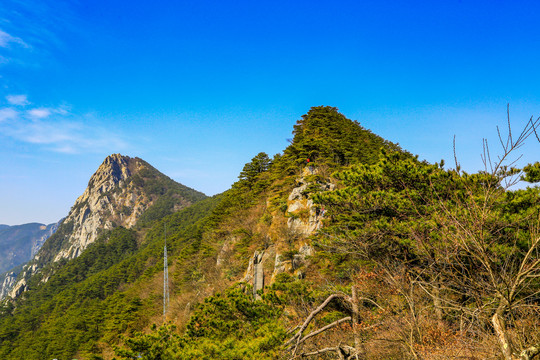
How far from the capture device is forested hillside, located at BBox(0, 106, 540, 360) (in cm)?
Answer: 332

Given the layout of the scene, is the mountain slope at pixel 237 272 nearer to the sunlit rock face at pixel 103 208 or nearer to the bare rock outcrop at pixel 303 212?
the bare rock outcrop at pixel 303 212

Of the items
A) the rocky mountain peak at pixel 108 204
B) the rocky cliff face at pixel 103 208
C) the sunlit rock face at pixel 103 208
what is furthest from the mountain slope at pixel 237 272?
the sunlit rock face at pixel 103 208

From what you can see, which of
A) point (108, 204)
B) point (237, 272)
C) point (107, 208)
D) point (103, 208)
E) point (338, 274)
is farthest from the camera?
point (108, 204)

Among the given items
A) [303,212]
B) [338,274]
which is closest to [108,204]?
[303,212]

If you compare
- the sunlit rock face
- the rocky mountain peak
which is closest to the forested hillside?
the rocky mountain peak

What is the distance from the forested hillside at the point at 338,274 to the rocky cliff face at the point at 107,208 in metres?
101

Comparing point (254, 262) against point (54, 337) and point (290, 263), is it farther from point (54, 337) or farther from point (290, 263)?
point (54, 337)

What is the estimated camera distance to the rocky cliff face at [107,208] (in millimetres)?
153000

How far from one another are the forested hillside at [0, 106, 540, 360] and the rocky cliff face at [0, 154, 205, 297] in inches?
3989

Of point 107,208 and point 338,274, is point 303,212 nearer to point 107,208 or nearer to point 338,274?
point 338,274

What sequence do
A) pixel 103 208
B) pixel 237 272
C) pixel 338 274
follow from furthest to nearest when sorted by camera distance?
pixel 103 208, pixel 237 272, pixel 338 274

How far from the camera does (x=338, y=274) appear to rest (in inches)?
504

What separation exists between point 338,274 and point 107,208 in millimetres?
185666

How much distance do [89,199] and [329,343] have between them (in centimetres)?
21145
